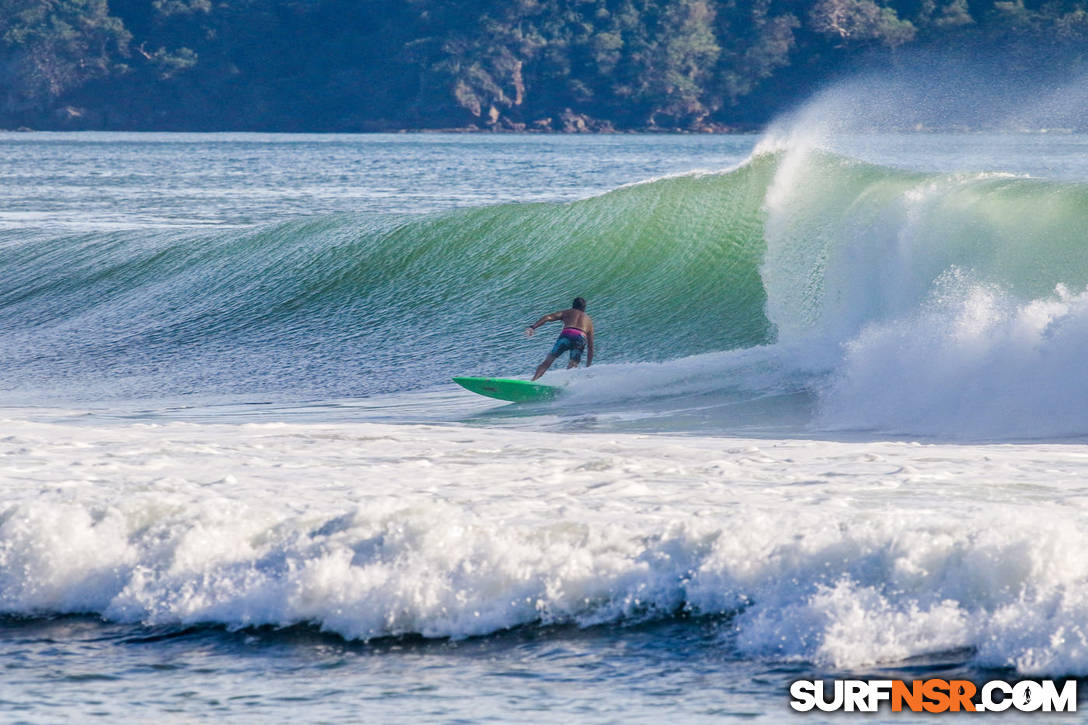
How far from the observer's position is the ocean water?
17.7 ft

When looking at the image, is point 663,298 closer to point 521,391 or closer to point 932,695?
point 521,391

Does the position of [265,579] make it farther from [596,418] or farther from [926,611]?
[596,418]

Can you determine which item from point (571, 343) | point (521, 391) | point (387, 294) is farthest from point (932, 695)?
point (387, 294)

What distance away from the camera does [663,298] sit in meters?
16.1

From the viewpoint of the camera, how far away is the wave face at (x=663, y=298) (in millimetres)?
10891

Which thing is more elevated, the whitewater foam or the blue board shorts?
the blue board shorts

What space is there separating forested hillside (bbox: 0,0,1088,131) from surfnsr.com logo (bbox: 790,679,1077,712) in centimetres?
9627

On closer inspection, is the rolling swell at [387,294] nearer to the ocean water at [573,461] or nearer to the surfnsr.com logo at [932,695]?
the ocean water at [573,461]

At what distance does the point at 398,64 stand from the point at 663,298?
353 ft

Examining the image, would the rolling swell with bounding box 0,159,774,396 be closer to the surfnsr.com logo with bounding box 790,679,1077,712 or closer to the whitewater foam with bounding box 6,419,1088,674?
the whitewater foam with bounding box 6,419,1088,674

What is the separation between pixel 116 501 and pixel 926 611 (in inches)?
149

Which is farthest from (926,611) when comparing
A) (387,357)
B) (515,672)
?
(387,357)

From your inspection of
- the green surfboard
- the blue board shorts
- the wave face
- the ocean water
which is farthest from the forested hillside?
the green surfboard

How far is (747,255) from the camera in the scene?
16.2m
